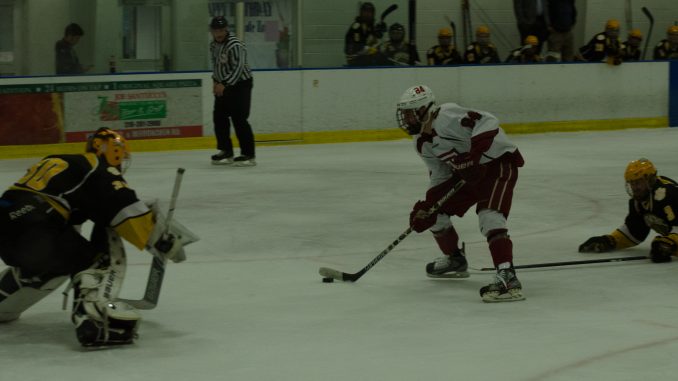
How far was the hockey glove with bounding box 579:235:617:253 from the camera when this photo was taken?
20.4ft

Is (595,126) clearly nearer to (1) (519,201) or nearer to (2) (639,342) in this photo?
(1) (519,201)

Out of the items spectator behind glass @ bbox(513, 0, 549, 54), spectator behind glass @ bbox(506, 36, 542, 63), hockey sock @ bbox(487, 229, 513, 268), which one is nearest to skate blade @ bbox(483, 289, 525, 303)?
hockey sock @ bbox(487, 229, 513, 268)

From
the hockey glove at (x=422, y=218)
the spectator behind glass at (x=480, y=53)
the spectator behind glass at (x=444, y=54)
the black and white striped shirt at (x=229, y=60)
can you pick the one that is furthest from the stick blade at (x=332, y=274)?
the spectator behind glass at (x=480, y=53)

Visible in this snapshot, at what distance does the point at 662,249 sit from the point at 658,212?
20 centimetres

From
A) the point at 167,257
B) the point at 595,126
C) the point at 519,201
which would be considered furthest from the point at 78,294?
the point at 595,126

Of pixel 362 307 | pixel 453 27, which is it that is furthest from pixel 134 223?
pixel 453 27

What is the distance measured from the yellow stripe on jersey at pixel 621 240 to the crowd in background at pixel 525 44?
→ 6.89 metres

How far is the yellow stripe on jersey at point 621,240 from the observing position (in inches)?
245

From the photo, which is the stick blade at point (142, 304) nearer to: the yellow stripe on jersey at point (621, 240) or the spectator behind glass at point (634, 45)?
the yellow stripe on jersey at point (621, 240)

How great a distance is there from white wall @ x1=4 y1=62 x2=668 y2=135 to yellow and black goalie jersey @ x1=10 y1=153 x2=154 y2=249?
7176 mm

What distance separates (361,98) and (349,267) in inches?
270

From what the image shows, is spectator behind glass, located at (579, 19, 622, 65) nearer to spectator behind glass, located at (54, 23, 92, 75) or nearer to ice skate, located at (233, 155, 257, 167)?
ice skate, located at (233, 155, 257, 167)

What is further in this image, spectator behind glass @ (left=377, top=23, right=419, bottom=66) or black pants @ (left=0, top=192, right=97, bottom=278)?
spectator behind glass @ (left=377, top=23, right=419, bottom=66)

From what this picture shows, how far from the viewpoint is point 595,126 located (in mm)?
13797
